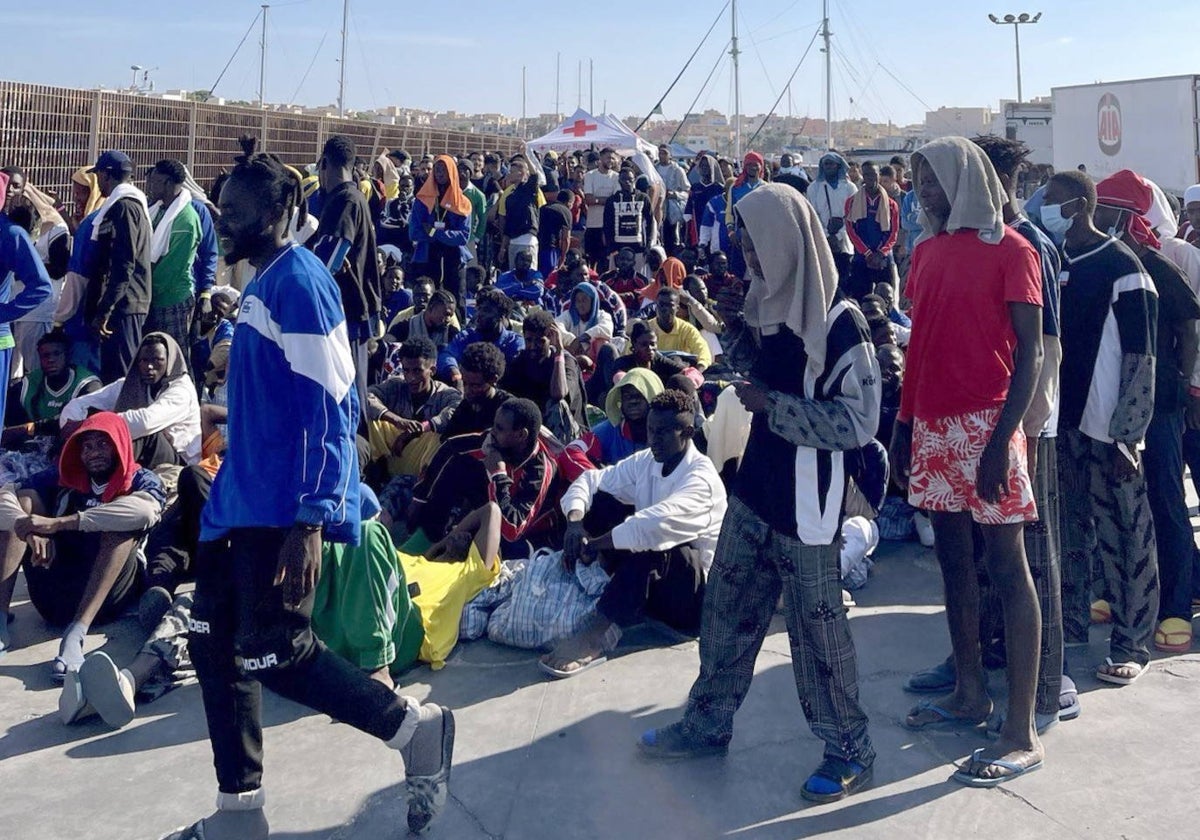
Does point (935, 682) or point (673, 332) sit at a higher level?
point (673, 332)

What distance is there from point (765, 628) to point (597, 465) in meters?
2.37

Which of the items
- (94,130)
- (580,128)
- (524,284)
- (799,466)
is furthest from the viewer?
(580,128)

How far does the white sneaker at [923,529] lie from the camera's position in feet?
20.2

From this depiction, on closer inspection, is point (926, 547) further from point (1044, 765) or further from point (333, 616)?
point (333, 616)

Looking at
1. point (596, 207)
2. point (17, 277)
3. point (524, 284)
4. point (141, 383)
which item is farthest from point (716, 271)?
point (17, 277)

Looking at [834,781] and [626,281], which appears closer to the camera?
[834,781]

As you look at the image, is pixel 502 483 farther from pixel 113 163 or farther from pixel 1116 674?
pixel 113 163

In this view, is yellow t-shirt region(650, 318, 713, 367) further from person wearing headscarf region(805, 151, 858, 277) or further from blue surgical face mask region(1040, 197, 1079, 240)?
blue surgical face mask region(1040, 197, 1079, 240)

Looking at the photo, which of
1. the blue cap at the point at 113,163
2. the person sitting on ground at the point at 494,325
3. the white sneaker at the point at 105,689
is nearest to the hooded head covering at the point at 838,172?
the person sitting on ground at the point at 494,325

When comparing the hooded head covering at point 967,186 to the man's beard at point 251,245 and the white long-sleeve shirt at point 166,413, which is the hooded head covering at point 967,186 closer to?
the man's beard at point 251,245

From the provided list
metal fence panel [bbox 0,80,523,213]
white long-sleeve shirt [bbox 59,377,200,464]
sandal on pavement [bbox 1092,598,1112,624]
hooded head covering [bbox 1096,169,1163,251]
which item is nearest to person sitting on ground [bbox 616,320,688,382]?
white long-sleeve shirt [bbox 59,377,200,464]

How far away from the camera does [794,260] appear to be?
3480 mm

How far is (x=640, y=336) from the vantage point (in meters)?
7.32

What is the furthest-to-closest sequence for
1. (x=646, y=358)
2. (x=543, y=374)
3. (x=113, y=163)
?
1. (x=646, y=358)
2. (x=113, y=163)
3. (x=543, y=374)
